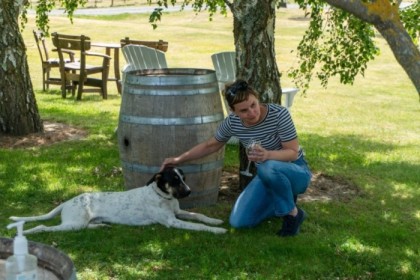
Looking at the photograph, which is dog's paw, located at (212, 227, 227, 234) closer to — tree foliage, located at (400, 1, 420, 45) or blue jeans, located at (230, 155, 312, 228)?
blue jeans, located at (230, 155, 312, 228)

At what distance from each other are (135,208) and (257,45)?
1.81 metres

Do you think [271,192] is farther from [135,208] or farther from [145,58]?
[145,58]

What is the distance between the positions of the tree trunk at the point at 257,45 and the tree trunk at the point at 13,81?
3.69 meters

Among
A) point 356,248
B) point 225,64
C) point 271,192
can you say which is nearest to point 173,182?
point 271,192

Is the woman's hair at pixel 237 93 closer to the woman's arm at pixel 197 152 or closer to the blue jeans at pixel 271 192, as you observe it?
the blue jeans at pixel 271 192

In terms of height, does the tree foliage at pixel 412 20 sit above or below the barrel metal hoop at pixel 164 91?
above

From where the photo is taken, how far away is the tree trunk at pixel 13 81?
8.70m

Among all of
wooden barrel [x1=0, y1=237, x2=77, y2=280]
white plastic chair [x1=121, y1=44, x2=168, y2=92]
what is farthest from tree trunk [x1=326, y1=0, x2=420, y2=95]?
white plastic chair [x1=121, y1=44, x2=168, y2=92]

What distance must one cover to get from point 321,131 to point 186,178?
19.2ft

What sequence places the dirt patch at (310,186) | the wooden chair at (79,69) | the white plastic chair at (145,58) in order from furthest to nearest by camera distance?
the wooden chair at (79,69)
the white plastic chair at (145,58)
the dirt patch at (310,186)

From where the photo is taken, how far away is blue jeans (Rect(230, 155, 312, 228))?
499 cm

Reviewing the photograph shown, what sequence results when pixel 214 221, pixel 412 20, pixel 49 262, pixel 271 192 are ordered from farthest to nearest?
pixel 412 20 < pixel 214 221 < pixel 271 192 < pixel 49 262

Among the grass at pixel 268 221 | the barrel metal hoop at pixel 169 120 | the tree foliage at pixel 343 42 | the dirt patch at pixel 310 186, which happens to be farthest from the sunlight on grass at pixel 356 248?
the tree foliage at pixel 343 42

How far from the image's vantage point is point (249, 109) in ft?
16.1
